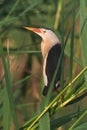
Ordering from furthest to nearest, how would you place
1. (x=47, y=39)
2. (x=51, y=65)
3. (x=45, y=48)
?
(x=47, y=39) < (x=45, y=48) < (x=51, y=65)

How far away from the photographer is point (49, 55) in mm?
1956

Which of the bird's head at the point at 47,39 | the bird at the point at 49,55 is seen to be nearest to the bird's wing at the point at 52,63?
the bird at the point at 49,55

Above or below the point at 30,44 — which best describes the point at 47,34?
above

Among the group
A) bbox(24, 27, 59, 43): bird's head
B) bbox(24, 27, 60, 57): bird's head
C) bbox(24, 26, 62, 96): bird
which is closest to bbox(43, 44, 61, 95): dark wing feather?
bbox(24, 26, 62, 96): bird

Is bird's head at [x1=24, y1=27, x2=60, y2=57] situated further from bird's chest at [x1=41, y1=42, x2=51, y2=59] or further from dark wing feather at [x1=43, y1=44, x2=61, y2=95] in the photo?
dark wing feather at [x1=43, y1=44, x2=61, y2=95]

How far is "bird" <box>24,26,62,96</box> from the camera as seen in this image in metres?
1.74

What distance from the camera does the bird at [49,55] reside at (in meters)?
1.74

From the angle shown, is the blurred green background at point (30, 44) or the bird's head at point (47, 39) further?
the bird's head at point (47, 39)

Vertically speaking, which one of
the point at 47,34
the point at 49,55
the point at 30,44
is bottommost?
the point at 30,44

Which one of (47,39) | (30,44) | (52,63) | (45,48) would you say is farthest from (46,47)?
(30,44)

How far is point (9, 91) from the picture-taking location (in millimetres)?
1444

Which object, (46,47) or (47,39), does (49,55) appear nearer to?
(46,47)

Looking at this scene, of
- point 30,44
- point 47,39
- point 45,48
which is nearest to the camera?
point 45,48

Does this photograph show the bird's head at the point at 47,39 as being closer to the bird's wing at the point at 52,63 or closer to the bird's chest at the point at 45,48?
the bird's chest at the point at 45,48
